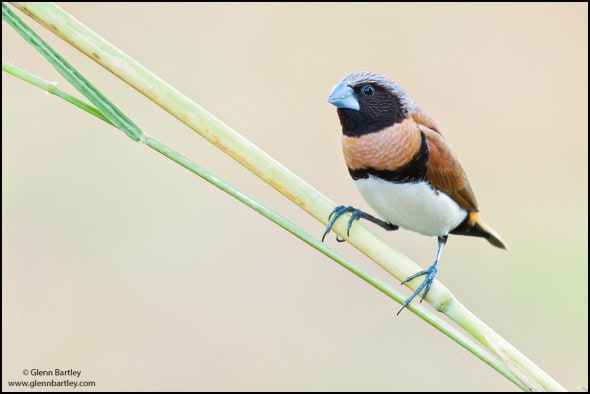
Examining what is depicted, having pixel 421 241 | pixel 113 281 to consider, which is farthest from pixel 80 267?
pixel 421 241

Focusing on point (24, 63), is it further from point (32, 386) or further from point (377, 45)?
point (32, 386)

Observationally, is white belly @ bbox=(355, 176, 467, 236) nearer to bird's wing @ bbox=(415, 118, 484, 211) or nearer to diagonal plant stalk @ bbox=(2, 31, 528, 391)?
bird's wing @ bbox=(415, 118, 484, 211)

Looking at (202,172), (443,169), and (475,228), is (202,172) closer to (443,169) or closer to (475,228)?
(443,169)

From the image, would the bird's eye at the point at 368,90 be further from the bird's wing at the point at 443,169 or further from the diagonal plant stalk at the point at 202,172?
the diagonal plant stalk at the point at 202,172

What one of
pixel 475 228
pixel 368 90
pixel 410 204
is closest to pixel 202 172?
pixel 368 90

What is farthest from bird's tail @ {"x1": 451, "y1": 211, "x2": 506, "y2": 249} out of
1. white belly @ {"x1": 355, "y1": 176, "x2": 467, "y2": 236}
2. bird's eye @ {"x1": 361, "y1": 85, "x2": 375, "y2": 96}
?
bird's eye @ {"x1": 361, "y1": 85, "x2": 375, "y2": 96}

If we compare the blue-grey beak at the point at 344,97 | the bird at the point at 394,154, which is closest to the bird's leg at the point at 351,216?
the bird at the point at 394,154
